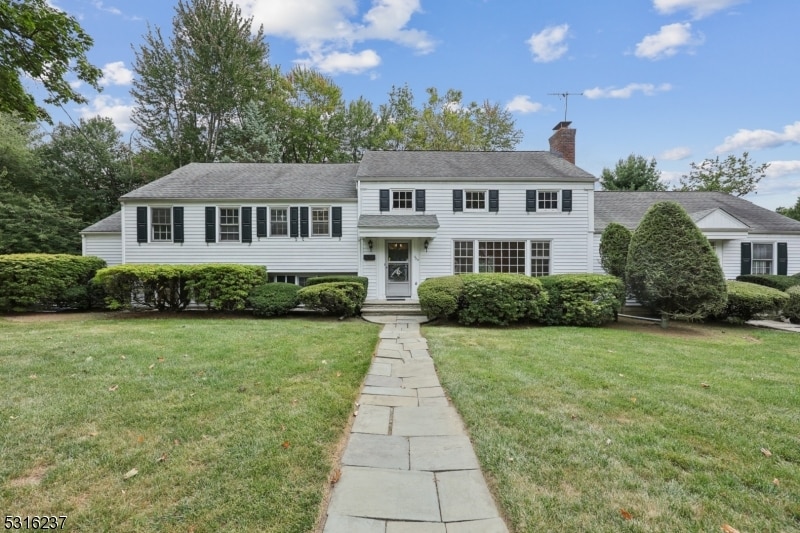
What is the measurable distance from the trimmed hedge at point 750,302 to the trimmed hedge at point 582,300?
3271 mm

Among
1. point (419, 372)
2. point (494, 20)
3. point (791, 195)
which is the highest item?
point (494, 20)

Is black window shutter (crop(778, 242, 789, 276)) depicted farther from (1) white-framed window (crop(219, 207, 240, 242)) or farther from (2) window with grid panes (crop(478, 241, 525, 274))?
(1) white-framed window (crop(219, 207, 240, 242))

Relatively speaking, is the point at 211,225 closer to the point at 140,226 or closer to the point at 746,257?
the point at 140,226

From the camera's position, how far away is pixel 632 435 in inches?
123

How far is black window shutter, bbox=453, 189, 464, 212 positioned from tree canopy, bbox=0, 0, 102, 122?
1114cm

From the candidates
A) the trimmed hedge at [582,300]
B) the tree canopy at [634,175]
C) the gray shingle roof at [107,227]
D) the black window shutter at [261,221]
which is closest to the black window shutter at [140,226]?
the gray shingle roof at [107,227]

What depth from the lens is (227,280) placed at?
10086mm

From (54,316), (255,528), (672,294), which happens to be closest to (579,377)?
(255,528)

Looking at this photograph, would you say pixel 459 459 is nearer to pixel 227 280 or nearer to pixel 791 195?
pixel 227 280

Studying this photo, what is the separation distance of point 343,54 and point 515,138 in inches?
554

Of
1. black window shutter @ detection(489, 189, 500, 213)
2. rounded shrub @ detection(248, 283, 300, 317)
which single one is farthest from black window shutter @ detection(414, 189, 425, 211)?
rounded shrub @ detection(248, 283, 300, 317)

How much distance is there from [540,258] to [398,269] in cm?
544

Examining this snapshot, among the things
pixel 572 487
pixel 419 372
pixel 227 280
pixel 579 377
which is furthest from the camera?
pixel 227 280

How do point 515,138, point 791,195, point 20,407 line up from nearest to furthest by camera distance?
point 20,407 < point 515,138 < point 791,195
